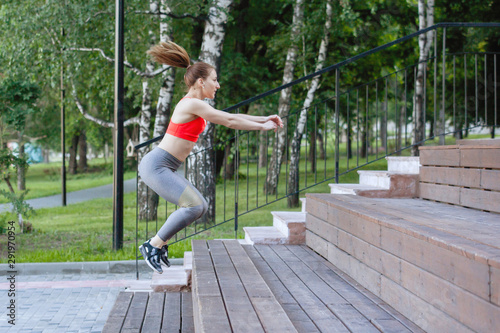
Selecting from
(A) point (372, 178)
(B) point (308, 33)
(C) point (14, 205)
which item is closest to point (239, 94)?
(B) point (308, 33)

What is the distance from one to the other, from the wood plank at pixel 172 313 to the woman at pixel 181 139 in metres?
0.44

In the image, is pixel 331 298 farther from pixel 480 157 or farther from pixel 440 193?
pixel 440 193

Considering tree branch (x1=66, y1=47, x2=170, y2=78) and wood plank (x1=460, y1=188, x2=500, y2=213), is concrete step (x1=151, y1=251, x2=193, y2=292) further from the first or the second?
tree branch (x1=66, y1=47, x2=170, y2=78)

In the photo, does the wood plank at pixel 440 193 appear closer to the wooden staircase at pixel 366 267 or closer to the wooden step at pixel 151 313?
the wooden staircase at pixel 366 267

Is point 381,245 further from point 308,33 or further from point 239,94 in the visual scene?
point 239,94

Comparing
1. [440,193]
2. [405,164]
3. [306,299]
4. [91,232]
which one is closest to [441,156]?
[440,193]

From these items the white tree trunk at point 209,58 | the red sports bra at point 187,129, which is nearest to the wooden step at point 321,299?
the red sports bra at point 187,129

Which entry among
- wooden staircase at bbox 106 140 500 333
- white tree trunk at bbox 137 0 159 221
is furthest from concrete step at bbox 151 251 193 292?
white tree trunk at bbox 137 0 159 221

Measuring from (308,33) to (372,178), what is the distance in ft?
31.4

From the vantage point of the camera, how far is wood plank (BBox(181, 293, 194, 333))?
171 inches

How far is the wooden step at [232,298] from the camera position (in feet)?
10.3

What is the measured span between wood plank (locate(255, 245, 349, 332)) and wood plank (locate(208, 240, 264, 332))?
39 centimetres

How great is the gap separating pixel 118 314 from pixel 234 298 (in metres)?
1.48

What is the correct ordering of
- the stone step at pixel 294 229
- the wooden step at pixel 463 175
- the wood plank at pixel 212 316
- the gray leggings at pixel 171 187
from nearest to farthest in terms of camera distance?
the wood plank at pixel 212 316
the gray leggings at pixel 171 187
the wooden step at pixel 463 175
the stone step at pixel 294 229
